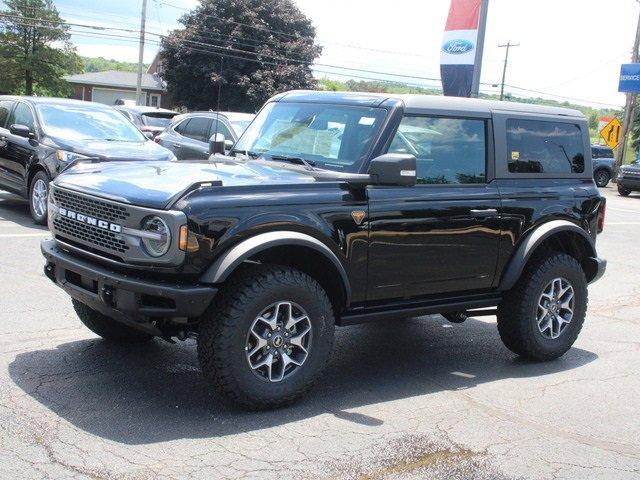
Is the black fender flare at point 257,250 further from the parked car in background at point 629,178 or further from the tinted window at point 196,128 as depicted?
the parked car in background at point 629,178

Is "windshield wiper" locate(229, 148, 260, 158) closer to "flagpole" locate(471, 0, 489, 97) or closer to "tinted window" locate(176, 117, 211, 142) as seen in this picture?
"tinted window" locate(176, 117, 211, 142)

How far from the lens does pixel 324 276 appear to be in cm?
515

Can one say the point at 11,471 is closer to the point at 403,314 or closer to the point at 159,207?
the point at 159,207

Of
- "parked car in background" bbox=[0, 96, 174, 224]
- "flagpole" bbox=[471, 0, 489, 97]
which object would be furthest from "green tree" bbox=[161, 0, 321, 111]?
"parked car in background" bbox=[0, 96, 174, 224]

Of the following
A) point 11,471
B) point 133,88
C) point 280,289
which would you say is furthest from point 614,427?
point 133,88

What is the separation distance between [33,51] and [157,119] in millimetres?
52675

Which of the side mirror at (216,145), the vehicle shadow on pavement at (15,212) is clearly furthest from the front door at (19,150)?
the side mirror at (216,145)

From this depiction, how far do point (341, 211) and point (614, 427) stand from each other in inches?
85.4

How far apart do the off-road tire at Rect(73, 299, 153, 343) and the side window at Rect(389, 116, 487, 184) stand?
2.28 m

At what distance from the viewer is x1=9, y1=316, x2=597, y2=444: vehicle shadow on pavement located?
4.57m

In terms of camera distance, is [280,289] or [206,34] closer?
[280,289]

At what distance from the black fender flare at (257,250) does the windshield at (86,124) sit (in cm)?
773

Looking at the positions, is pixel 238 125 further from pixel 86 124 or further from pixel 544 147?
pixel 544 147

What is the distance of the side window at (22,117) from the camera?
12055mm
